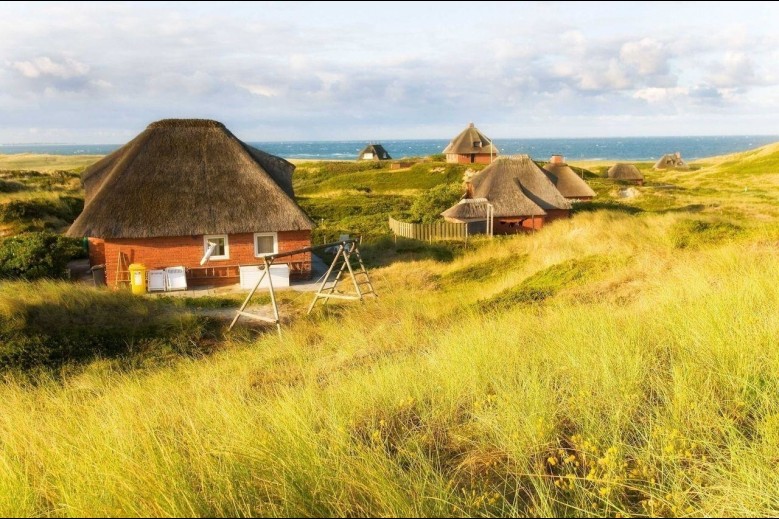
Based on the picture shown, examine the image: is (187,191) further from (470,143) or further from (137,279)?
(470,143)

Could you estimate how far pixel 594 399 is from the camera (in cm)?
407

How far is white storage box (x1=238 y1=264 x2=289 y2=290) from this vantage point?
61.8 feet

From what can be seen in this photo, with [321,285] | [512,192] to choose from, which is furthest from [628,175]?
[321,285]

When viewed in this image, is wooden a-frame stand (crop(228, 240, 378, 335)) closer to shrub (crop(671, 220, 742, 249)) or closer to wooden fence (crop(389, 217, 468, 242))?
shrub (crop(671, 220, 742, 249))

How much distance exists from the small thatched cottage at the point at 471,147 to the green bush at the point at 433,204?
100.0 feet

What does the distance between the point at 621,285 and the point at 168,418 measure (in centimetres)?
934

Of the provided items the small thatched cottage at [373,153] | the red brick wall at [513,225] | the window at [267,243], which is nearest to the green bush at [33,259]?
the window at [267,243]

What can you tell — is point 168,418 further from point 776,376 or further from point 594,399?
point 776,376

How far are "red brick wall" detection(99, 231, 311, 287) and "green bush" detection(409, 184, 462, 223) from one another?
14485 millimetres

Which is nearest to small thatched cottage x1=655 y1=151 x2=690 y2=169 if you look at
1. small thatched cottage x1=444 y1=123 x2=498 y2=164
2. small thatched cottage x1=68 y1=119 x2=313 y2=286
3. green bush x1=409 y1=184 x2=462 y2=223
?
small thatched cottage x1=444 y1=123 x2=498 y2=164

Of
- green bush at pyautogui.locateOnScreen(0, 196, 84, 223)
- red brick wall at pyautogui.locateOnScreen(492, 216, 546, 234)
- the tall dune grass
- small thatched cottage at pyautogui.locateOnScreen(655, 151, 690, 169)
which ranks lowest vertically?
red brick wall at pyautogui.locateOnScreen(492, 216, 546, 234)

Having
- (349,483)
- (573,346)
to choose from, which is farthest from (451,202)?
(349,483)

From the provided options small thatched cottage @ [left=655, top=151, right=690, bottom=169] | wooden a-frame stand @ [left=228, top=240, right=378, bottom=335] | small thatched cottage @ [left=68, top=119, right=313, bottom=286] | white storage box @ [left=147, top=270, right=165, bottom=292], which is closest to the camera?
wooden a-frame stand @ [left=228, top=240, right=378, bottom=335]

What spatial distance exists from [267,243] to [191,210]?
9.40 feet
